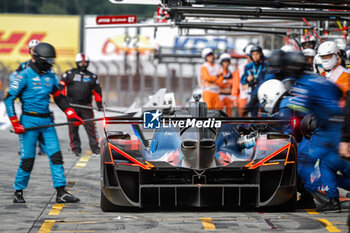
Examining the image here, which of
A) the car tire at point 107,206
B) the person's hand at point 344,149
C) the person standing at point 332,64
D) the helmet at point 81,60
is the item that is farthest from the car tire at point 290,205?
the helmet at point 81,60

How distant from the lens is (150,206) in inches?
312

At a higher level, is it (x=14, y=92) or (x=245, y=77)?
(x=14, y=92)

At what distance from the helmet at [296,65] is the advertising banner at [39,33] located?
51356 mm

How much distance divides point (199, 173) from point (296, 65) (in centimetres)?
147

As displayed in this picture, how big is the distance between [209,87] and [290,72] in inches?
393

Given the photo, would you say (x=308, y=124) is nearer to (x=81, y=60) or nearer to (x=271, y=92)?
(x=271, y=92)

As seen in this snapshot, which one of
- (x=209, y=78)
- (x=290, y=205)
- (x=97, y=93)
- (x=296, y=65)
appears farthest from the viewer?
(x=209, y=78)

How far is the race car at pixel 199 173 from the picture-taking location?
7750mm

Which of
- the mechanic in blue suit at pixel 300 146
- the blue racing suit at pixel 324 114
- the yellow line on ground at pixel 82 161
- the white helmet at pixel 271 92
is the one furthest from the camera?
the yellow line on ground at pixel 82 161

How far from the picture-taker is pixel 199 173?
779cm

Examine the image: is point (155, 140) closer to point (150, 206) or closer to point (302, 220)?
point (150, 206)

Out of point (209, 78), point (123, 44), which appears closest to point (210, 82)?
point (209, 78)

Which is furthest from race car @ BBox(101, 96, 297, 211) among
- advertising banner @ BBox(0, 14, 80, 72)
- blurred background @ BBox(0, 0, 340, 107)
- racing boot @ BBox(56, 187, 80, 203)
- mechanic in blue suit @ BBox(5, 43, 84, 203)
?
advertising banner @ BBox(0, 14, 80, 72)

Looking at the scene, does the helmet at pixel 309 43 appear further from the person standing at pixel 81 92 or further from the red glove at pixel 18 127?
the red glove at pixel 18 127
